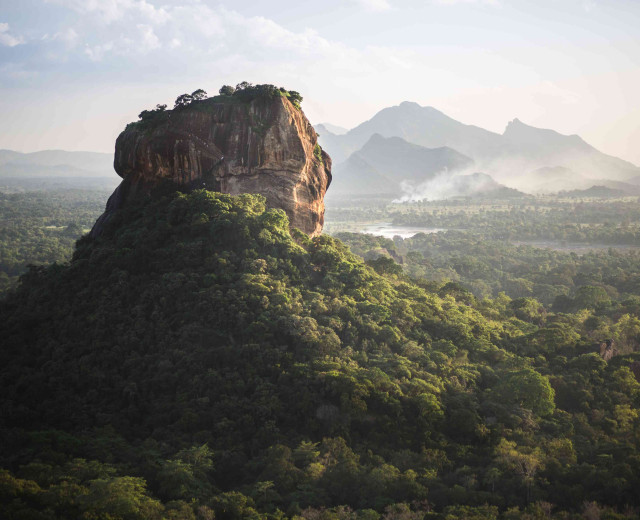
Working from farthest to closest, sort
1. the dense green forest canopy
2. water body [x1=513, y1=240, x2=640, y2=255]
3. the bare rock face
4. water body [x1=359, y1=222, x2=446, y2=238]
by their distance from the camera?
water body [x1=359, y1=222, x2=446, y2=238], water body [x1=513, y1=240, x2=640, y2=255], the dense green forest canopy, the bare rock face

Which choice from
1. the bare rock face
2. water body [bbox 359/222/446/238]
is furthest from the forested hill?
water body [bbox 359/222/446/238]

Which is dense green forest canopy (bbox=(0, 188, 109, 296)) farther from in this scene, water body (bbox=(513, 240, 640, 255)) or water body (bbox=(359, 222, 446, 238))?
water body (bbox=(513, 240, 640, 255))

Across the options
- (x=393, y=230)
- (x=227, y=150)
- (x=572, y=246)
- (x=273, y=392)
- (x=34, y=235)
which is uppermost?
(x=227, y=150)

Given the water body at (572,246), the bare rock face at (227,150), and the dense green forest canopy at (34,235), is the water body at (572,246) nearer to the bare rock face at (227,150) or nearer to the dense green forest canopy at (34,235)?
A: the bare rock face at (227,150)

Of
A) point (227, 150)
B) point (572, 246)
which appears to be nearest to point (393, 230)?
point (572, 246)

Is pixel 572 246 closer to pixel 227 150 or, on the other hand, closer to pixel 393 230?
pixel 393 230

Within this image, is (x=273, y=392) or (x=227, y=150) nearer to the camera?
(x=273, y=392)
